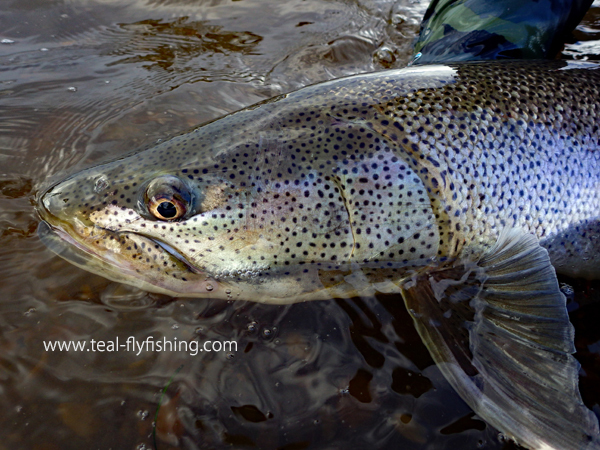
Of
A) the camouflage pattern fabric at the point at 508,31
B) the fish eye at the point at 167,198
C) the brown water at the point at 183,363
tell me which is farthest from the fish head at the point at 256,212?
the camouflage pattern fabric at the point at 508,31

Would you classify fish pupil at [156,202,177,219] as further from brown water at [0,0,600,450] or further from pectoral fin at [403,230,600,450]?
pectoral fin at [403,230,600,450]

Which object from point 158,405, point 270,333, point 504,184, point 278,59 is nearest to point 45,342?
point 158,405

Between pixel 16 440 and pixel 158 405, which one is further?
pixel 158 405

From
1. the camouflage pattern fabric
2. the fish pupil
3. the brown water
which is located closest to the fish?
the fish pupil

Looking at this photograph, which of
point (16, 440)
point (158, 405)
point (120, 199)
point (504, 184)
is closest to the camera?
point (16, 440)

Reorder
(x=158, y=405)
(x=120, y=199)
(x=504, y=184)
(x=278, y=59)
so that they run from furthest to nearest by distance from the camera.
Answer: (x=278, y=59), (x=504, y=184), (x=120, y=199), (x=158, y=405)

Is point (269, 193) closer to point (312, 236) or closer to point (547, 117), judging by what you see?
point (312, 236)

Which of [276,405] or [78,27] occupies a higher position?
[78,27]
